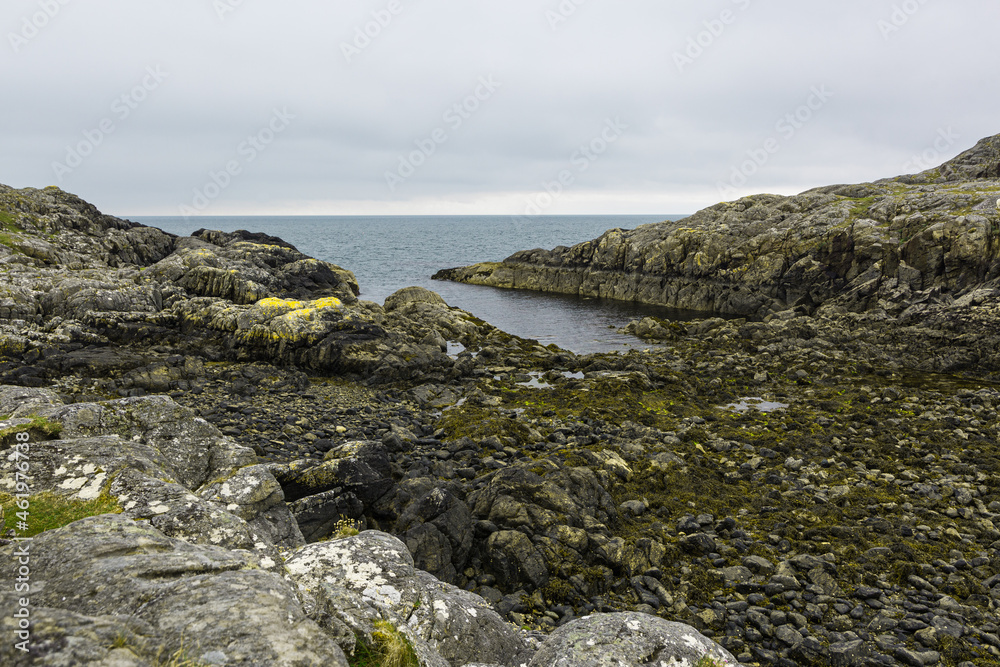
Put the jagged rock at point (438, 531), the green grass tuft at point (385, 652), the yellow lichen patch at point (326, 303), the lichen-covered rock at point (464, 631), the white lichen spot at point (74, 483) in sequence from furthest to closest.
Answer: the yellow lichen patch at point (326, 303)
the jagged rock at point (438, 531)
the white lichen spot at point (74, 483)
the lichen-covered rock at point (464, 631)
the green grass tuft at point (385, 652)

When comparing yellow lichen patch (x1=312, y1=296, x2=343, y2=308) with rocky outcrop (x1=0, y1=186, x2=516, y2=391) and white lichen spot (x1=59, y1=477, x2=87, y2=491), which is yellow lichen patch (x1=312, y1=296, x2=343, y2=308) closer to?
rocky outcrop (x1=0, y1=186, x2=516, y2=391)

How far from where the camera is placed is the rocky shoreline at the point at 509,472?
6395mm

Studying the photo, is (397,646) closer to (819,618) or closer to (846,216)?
(819,618)

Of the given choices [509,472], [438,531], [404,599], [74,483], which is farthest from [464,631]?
[509,472]

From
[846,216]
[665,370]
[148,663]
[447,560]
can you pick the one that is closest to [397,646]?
[148,663]

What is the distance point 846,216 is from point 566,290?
110 feet

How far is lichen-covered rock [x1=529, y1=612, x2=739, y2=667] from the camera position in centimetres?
616

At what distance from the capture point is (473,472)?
17.1 metres

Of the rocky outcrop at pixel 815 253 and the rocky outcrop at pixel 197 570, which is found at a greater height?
the rocky outcrop at pixel 815 253

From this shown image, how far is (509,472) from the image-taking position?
1486cm

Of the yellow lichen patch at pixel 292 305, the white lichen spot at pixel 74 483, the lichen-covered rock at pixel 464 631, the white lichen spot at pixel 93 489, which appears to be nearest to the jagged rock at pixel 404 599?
the lichen-covered rock at pixel 464 631

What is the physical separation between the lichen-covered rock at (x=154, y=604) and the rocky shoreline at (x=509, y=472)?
31 mm

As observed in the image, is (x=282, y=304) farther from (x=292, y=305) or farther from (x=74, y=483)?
(x=74, y=483)

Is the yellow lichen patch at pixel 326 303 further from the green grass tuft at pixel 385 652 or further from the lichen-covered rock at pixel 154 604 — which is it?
the green grass tuft at pixel 385 652
